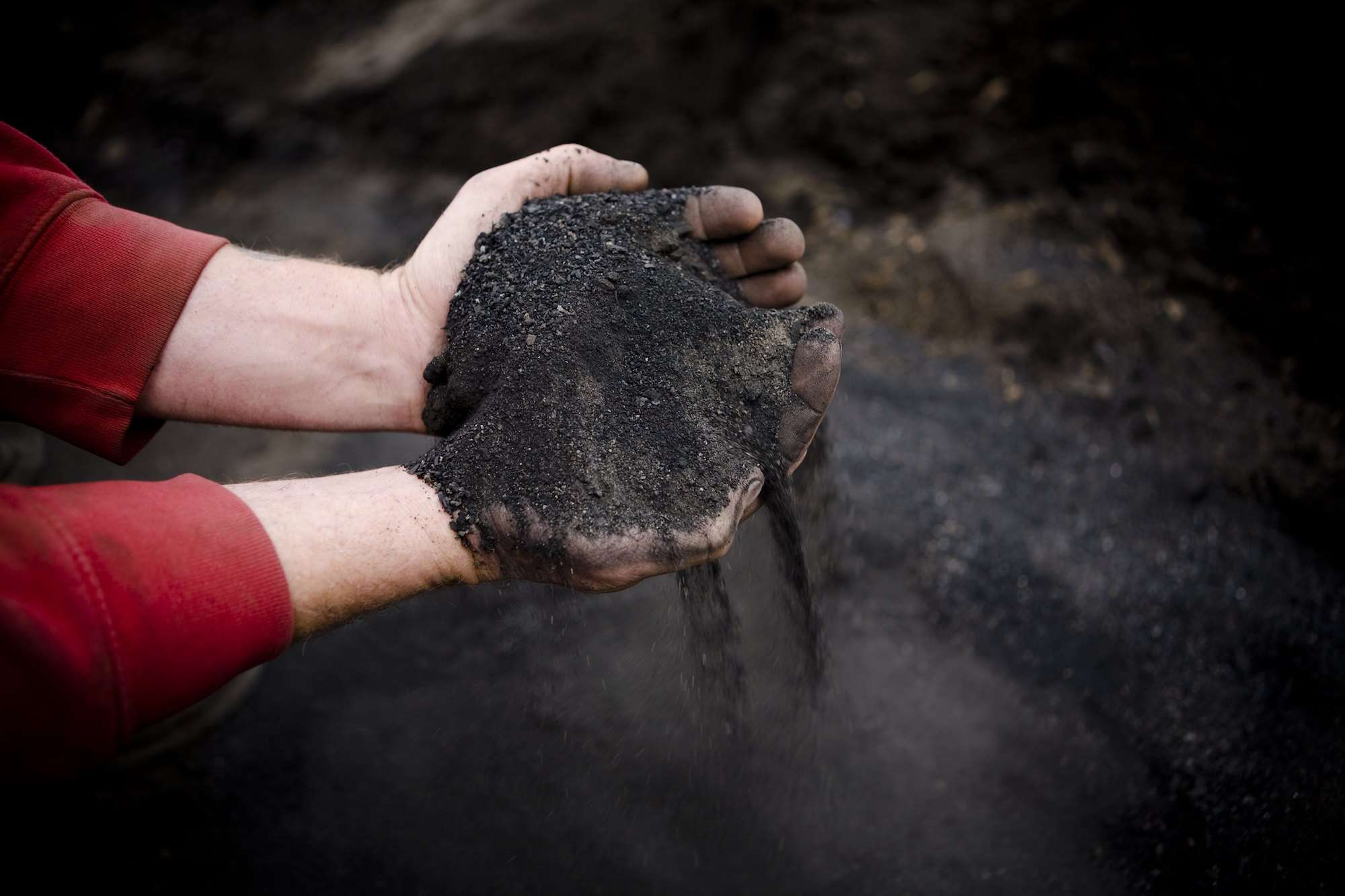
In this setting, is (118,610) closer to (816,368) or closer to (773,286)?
(816,368)

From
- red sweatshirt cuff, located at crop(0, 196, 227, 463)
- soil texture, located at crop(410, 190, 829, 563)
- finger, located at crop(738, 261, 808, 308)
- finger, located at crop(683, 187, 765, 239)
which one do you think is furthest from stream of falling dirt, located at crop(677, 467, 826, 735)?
red sweatshirt cuff, located at crop(0, 196, 227, 463)

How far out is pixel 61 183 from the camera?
1.42 meters

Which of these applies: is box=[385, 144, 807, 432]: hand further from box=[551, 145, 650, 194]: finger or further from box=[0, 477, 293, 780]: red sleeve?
box=[0, 477, 293, 780]: red sleeve

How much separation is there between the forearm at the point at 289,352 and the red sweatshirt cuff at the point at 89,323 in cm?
5

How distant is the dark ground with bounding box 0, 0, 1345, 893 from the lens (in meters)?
1.78

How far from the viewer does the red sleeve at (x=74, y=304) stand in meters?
1.35

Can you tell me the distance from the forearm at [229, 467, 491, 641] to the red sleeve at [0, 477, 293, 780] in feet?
0.18

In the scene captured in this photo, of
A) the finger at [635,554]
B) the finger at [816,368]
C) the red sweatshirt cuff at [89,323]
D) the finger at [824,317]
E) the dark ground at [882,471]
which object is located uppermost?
the red sweatshirt cuff at [89,323]

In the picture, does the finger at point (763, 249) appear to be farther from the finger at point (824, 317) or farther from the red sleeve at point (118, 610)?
the red sleeve at point (118, 610)

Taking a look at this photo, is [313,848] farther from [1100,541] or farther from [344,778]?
[1100,541]

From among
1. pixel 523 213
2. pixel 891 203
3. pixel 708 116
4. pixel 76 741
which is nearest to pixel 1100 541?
pixel 891 203

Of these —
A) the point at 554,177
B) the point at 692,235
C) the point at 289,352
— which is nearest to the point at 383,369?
the point at 289,352

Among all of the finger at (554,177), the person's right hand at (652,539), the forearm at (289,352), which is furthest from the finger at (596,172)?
the person's right hand at (652,539)

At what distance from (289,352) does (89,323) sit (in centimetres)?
32
